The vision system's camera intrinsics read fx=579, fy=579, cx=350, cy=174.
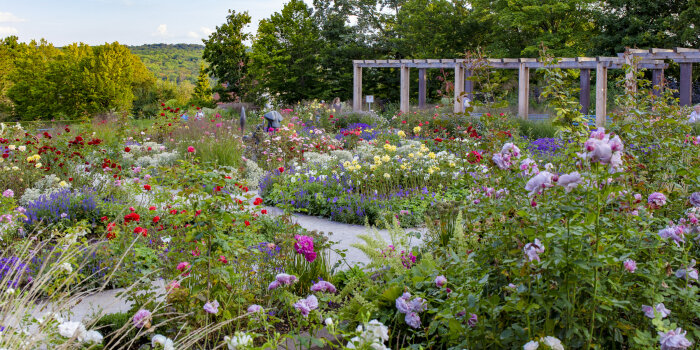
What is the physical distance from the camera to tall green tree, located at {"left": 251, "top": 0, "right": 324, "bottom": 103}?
2242 centimetres

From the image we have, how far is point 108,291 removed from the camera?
3770 mm

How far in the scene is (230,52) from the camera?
2441cm

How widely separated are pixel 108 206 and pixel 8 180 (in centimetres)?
202

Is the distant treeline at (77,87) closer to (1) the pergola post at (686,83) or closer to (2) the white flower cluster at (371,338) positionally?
(1) the pergola post at (686,83)

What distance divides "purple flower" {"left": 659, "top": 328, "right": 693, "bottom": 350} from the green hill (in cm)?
3458

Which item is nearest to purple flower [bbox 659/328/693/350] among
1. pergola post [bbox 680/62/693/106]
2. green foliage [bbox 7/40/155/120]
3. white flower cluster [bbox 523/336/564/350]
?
white flower cluster [bbox 523/336/564/350]

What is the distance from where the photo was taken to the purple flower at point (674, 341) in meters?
1.59

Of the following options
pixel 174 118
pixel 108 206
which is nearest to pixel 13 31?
pixel 174 118

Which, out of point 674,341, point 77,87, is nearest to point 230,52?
point 77,87

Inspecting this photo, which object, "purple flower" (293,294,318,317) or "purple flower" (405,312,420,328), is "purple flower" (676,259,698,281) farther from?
"purple flower" (293,294,318,317)

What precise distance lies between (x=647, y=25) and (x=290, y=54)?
1252cm

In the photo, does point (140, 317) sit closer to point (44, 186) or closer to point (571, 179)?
point (571, 179)

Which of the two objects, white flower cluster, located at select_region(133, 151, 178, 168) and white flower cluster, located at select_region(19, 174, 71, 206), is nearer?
white flower cluster, located at select_region(19, 174, 71, 206)

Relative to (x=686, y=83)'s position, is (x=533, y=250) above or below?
below
